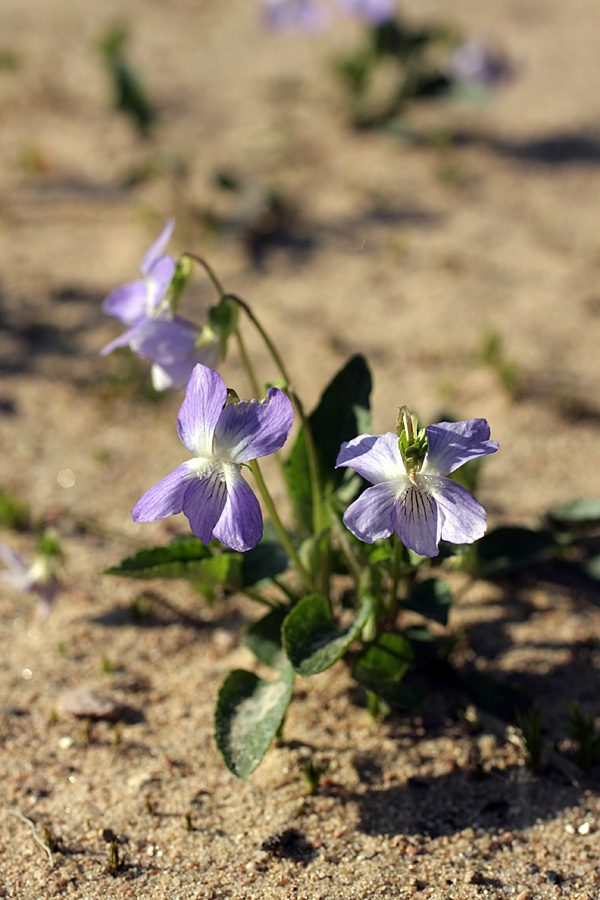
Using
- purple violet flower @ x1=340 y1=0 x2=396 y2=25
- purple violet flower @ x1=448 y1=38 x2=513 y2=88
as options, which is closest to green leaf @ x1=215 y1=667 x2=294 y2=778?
purple violet flower @ x1=340 y1=0 x2=396 y2=25

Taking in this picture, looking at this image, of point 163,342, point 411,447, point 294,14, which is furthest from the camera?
point 294,14

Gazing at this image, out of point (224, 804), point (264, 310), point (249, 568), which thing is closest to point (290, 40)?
point (264, 310)

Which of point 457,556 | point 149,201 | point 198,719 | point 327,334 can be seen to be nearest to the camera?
point 457,556

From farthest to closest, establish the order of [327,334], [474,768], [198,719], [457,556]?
[327,334] < [198,719] < [474,768] < [457,556]

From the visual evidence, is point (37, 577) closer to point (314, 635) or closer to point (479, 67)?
point (314, 635)

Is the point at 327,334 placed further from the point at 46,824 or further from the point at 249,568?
the point at 46,824

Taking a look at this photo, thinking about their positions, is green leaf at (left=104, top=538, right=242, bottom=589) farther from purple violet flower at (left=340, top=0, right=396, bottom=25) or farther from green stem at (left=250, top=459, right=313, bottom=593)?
purple violet flower at (left=340, top=0, right=396, bottom=25)

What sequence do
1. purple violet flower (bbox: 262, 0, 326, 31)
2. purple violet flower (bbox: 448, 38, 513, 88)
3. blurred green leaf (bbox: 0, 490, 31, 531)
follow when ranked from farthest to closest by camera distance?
purple violet flower (bbox: 262, 0, 326, 31), purple violet flower (bbox: 448, 38, 513, 88), blurred green leaf (bbox: 0, 490, 31, 531)

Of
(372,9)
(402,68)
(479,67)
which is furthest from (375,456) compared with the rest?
(479,67)
